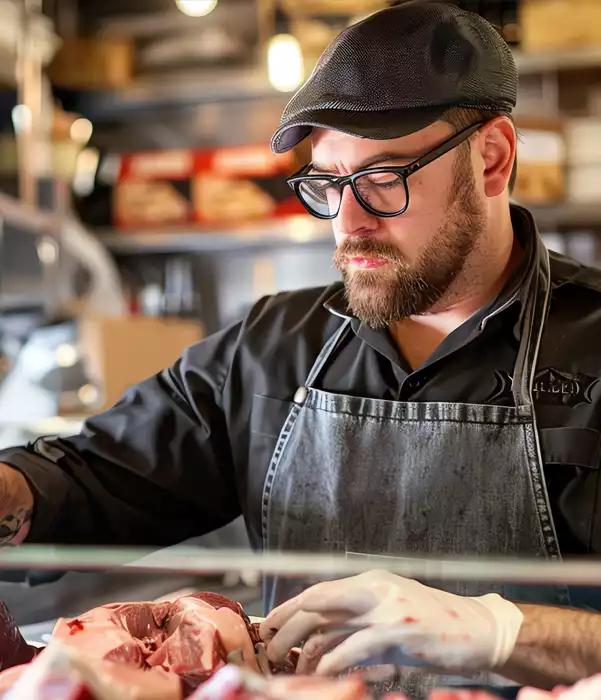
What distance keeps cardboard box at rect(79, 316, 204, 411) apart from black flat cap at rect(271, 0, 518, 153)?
1380 millimetres

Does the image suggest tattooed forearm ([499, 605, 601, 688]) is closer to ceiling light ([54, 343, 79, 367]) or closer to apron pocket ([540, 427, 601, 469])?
apron pocket ([540, 427, 601, 469])

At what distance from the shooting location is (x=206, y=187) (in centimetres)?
318

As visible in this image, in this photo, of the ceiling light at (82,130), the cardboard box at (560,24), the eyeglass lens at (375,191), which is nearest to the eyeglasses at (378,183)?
the eyeglass lens at (375,191)

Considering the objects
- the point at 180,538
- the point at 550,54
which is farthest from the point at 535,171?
the point at 180,538

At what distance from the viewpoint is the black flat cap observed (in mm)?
1140

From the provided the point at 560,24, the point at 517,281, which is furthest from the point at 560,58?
the point at 517,281

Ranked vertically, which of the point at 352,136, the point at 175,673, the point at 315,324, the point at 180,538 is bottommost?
the point at 180,538

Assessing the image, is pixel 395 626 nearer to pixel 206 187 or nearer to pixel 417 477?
pixel 417 477

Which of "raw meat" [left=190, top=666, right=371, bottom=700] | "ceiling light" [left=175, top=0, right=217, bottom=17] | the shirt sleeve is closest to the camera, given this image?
"raw meat" [left=190, top=666, right=371, bottom=700]

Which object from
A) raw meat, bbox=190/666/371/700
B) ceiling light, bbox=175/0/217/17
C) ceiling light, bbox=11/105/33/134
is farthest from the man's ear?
ceiling light, bbox=175/0/217/17

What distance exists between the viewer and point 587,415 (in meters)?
1.18

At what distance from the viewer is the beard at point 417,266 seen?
1242 millimetres

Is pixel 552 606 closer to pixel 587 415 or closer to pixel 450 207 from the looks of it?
pixel 587 415

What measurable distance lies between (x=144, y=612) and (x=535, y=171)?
245cm
